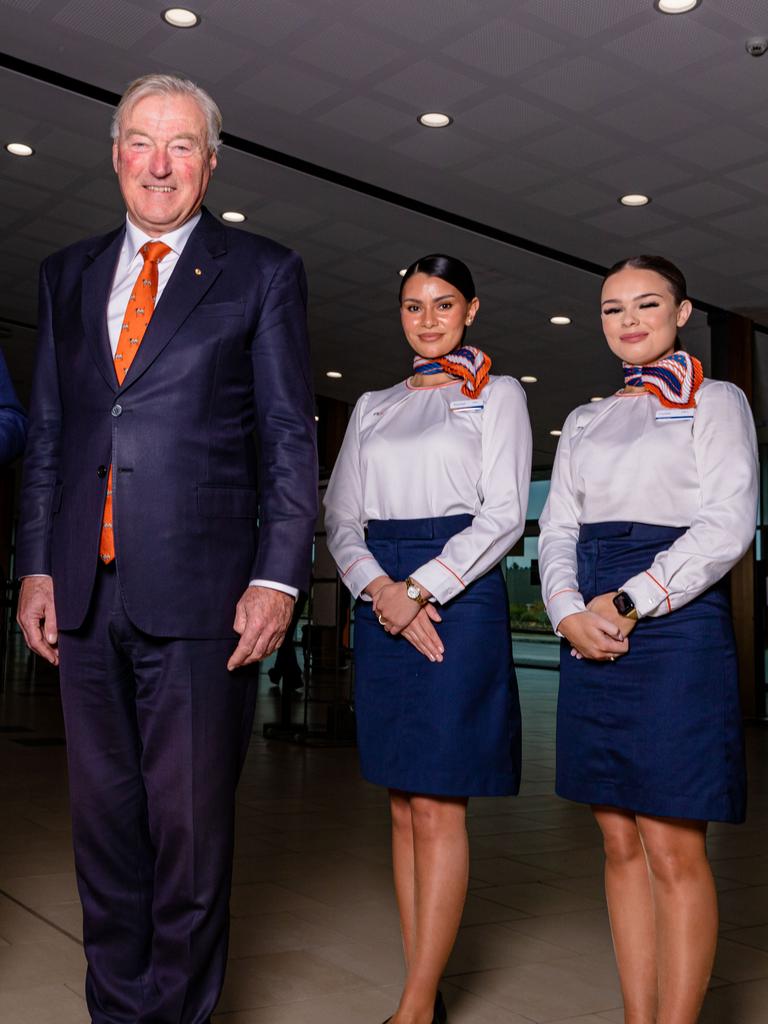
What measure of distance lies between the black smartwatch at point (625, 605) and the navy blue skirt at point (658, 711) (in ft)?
0.17

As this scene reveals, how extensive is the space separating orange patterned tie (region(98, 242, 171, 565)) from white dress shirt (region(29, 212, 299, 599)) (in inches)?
0.5

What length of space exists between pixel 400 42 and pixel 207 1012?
4484 mm

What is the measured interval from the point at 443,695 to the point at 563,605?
1.15ft

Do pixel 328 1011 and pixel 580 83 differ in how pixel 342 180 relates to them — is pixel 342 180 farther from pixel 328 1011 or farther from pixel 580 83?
pixel 328 1011

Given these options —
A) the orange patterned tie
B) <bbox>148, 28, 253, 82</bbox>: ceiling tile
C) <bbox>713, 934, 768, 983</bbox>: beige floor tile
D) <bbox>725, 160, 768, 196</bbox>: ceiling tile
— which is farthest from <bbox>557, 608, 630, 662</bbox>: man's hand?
<bbox>725, 160, 768, 196</bbox>: ceiling tile

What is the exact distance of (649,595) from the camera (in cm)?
197

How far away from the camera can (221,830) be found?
186cm

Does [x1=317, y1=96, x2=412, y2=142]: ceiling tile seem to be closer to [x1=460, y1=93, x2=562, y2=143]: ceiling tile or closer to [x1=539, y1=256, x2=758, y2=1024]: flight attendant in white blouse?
[x1=460, y1=93, x2=562, y2=143]: ceiling tile

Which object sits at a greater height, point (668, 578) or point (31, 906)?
point (668, 578)

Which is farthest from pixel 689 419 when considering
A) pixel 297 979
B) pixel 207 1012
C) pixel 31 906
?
pixel 31 906

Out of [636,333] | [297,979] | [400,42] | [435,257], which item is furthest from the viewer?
[400,42]

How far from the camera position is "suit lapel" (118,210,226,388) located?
5.90 ft

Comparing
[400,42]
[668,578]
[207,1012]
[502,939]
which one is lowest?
[502,939]

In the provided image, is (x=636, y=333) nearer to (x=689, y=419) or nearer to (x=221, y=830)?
(x=689, y=419)
